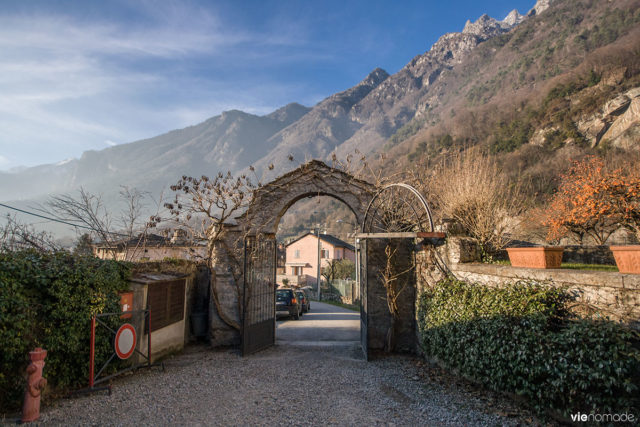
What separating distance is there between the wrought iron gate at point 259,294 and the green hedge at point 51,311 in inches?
114

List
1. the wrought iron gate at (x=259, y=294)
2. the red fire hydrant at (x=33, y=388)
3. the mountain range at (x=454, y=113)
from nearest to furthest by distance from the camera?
the red fire hydrant at (x=33, y=388), the wrought iron gate at (x=259, y=294), the mountain range at (x=454, y=113)

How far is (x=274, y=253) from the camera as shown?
8.48 m

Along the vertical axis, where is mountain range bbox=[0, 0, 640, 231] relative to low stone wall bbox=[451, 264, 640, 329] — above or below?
above

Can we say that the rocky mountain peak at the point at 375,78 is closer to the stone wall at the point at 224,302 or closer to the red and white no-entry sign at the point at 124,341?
the stone wall at the point at 224,302

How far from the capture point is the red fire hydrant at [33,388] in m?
3.88

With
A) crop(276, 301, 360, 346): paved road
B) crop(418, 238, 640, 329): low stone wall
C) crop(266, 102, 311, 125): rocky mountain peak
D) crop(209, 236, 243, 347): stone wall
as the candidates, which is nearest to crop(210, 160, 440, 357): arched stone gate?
crop(209, 236, 243, 347): stone wall

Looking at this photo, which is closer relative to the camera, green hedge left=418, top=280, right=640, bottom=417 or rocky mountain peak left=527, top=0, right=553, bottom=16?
green hedge left=418, top=280, right=640, bottom=417

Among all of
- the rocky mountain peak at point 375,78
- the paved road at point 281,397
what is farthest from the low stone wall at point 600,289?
the rocky mountain peak at point 375,78

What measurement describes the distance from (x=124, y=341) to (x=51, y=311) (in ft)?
3.76

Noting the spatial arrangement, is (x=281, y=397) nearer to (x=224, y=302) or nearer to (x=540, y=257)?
(x=224, y=302)

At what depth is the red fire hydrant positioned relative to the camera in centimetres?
388

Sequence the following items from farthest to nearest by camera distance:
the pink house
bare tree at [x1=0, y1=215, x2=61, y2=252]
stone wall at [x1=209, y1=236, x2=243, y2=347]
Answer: the pink house, stone wall at [x1=209, y1=236, x2=243, y2=347], bare tree at [x1=0, y1=215, x2=61, y2=252]

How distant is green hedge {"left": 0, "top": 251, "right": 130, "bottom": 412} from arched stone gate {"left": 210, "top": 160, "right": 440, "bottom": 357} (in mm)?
3024

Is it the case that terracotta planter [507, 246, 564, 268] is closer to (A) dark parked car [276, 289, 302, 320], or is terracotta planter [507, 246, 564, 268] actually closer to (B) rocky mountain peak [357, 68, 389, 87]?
(A) dark parked car [276, 289, 302, 320]
